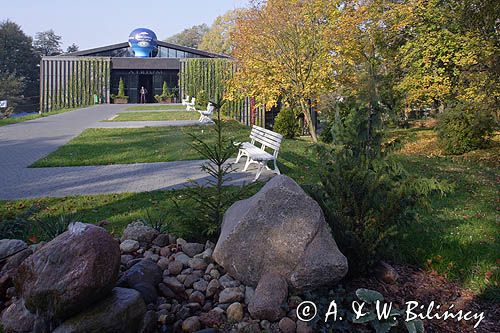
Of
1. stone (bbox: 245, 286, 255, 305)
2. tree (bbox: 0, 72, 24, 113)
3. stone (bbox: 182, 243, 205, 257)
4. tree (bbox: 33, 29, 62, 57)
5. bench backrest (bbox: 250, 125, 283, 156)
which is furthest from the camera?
tree (bbox: 33, 29, 62, 57)

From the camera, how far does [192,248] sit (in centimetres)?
442

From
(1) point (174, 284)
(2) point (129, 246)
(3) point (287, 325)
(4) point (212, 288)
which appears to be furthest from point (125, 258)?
(3) point (287, 325)

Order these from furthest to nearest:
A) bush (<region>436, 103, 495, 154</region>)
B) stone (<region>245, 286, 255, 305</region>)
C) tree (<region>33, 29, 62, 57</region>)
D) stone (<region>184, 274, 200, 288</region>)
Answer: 1. tree (<region>33, 29, 62, 57</region>)
2. bush (<region>436, 103, 495, 154</region>)
3. stone (<region>184, 274, 200, 288</region>)
4. stone (<region>245, 286, 255, 305</region>)

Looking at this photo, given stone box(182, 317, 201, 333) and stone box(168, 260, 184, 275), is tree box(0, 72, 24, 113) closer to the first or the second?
stone box(168, 260, 184, 275)

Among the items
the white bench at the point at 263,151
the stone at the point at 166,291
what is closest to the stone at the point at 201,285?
the stone at the point at 166,291

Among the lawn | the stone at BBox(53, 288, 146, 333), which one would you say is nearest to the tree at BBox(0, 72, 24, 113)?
the lawn

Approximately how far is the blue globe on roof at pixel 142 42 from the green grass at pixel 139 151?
2936 cm

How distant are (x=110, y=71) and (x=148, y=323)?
41266 millimetres

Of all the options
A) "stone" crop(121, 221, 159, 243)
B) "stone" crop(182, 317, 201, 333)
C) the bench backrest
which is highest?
the bench backrest

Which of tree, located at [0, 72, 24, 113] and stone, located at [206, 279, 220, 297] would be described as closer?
stone, located at [206, 279, 220, 297]

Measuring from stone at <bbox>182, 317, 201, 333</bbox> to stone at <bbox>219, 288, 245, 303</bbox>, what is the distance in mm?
302

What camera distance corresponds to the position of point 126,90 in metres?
44.1

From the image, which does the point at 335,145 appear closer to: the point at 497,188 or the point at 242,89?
the point at 497,188

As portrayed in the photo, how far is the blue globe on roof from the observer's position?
44.2 m
